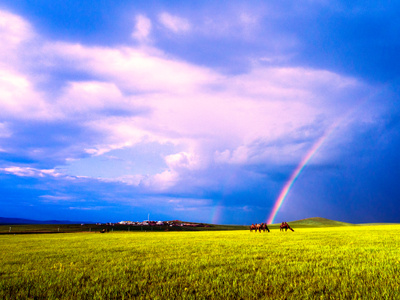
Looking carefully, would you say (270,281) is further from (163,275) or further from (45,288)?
(45,288)

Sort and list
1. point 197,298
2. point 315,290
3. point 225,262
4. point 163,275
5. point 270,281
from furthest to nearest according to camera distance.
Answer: point 225,262, point 163,275, point 270,281, point 315,290, point 197,298

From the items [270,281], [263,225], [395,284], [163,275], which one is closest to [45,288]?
[163,275]

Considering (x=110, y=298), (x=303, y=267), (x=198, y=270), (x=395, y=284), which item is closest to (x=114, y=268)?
(x=198, y=270)

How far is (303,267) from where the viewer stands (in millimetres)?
10812

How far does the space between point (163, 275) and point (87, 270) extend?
3533 mm

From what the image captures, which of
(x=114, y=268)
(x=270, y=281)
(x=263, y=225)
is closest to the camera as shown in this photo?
(x=270, y=281)

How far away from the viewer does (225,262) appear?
12445 mm

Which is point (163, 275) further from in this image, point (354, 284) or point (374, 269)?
point (374, 269)

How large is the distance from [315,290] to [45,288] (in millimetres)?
8008

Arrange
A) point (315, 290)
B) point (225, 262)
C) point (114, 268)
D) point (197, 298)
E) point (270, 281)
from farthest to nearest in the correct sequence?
A: point (225, 262) < point (114, 268) < point (270, 281) < point (315, 290) < point (197, 298)

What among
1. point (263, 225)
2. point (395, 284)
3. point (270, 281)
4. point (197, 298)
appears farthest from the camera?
point (263, 225)

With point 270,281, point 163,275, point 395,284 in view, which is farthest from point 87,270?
point 395,284

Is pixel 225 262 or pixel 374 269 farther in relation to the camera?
pixel 225 262

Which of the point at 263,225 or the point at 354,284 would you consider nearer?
the point at 354,284
